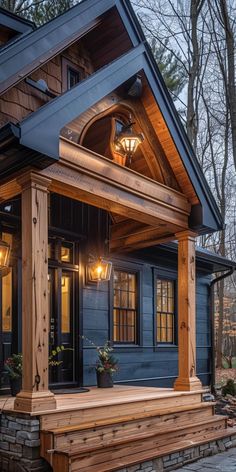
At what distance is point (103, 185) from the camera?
5785 mm

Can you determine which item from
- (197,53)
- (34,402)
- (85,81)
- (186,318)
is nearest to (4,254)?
(34,402)

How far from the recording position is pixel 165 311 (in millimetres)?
10164

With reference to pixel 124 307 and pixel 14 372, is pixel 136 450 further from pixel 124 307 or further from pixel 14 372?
pixel 124 307

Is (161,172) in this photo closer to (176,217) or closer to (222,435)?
(176,217)

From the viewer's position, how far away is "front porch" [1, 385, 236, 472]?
4555mm

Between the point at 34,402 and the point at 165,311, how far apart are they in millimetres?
5843

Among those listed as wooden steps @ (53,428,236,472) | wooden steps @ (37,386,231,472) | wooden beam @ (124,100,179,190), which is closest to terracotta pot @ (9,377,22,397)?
wooden steps @ (37,386,231,472)

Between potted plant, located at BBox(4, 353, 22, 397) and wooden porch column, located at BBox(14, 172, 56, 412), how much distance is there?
1.44 m

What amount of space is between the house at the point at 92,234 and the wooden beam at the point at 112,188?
2 cm

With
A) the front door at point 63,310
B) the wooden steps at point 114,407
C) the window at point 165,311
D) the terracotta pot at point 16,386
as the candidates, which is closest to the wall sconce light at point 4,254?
the front door at point 63,310

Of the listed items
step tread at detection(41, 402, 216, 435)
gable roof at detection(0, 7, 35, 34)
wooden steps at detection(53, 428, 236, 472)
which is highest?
gable roof at detection(0, 7, 35, 34)

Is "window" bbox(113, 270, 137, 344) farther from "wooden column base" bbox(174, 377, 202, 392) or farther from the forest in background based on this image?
the forest in background

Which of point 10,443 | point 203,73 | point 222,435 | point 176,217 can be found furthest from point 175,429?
point 203,73

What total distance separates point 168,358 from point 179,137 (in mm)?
4977
